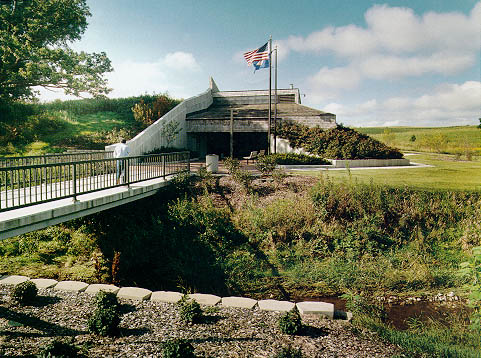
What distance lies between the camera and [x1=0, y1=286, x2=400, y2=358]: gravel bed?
18.4ft

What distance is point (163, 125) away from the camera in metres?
22.5

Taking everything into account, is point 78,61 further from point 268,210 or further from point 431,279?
point 431,279

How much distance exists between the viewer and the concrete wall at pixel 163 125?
65.8ft

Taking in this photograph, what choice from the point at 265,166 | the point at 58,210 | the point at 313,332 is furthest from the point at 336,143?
the point at 58,210

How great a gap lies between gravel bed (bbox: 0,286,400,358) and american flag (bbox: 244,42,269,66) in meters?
16.7

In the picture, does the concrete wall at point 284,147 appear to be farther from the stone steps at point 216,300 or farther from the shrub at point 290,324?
the shrub at point 290,324

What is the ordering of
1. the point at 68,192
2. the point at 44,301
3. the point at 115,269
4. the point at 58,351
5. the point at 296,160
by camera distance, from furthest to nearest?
1. the point at 296,160
2. the point at 68,192
3. the point at 115,269
4. the point at 44,301
5. the point at 58,351

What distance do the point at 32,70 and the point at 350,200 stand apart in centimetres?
2337

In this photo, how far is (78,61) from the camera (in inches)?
1043

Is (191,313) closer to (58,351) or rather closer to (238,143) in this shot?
(58,351)

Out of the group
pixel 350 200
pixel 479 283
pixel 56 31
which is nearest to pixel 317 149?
pixel 350 200

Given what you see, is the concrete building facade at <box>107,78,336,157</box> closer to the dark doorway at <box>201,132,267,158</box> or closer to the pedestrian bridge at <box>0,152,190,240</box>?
the dark doorway at <box>201,132,267,158</box>

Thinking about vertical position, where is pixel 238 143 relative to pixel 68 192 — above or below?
above

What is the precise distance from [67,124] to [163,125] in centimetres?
989
